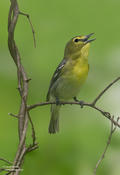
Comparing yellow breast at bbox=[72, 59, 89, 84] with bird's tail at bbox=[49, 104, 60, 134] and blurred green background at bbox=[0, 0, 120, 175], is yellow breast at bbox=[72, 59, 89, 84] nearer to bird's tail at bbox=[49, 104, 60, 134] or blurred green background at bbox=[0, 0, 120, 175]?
blurred green background at bbox=[0, 0, 120, 175]

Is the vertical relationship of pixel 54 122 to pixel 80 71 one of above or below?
below

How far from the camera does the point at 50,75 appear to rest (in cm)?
100

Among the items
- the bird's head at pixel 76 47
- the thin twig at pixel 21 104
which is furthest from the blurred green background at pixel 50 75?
the bird's head at pixel 76 47

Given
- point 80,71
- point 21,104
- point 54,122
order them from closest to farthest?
point 21,104 < point 54,122 < point 80,71

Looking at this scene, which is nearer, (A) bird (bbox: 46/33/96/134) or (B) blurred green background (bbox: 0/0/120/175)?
(B) blurred green background (bbox: 0/0/120/175)

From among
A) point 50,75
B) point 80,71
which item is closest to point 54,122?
point 50,75

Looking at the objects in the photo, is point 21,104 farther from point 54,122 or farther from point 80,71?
point 80,71

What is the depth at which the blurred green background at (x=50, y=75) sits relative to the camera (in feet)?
2.98

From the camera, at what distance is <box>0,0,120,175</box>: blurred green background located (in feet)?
2.98

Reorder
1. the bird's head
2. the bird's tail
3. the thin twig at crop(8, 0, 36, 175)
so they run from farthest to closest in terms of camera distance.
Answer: the bird's head
the bird's tail
the thin twig at crop(8, 0, 36, 175)

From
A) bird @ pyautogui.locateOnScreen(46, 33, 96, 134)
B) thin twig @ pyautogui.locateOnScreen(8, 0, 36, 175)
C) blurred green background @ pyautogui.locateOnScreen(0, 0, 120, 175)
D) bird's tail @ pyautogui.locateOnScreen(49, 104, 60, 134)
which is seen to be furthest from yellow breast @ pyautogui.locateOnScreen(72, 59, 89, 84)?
thin twig @ pyautogui.locateOnScreen(8, 0, 36, 175)

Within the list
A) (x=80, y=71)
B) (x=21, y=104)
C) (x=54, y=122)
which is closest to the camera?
(x=21, y=104)

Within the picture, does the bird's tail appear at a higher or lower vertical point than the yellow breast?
lower

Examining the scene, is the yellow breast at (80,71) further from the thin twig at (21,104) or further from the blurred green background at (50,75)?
the thin twig at (21,104)
